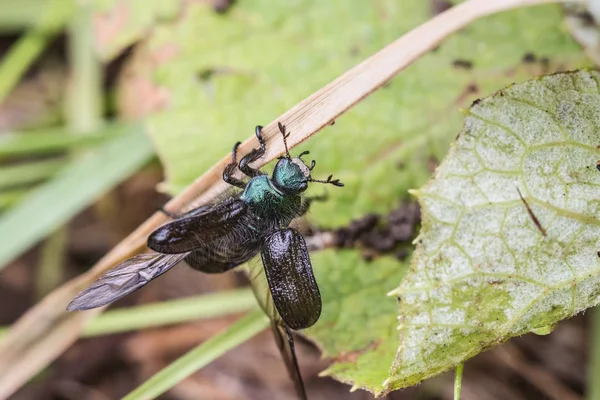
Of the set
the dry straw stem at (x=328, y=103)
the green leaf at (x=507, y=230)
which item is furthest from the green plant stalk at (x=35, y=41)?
the green leaf at (x=507, y=230)

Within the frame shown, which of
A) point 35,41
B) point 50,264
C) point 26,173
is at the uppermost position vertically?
point 35,41

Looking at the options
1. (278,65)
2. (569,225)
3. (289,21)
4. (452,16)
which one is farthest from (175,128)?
(569,225)

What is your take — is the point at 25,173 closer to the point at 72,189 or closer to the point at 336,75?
the point at 72,189

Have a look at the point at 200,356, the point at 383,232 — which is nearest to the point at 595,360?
the point at 383,232

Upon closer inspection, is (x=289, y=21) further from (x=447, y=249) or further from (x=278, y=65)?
(x=447, y=249)

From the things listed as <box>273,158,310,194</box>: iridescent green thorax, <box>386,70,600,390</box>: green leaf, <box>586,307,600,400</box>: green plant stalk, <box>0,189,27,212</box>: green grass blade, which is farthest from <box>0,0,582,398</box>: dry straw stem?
<box>586,307,600,400</box>: green plant stalk

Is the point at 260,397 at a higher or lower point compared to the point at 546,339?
higher

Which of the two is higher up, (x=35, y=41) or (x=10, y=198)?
(x=35, y=41)

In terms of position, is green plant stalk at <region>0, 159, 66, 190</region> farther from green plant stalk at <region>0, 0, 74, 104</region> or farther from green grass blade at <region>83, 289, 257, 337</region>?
green grass blade at <region>83, 289, 257, 337</region>
